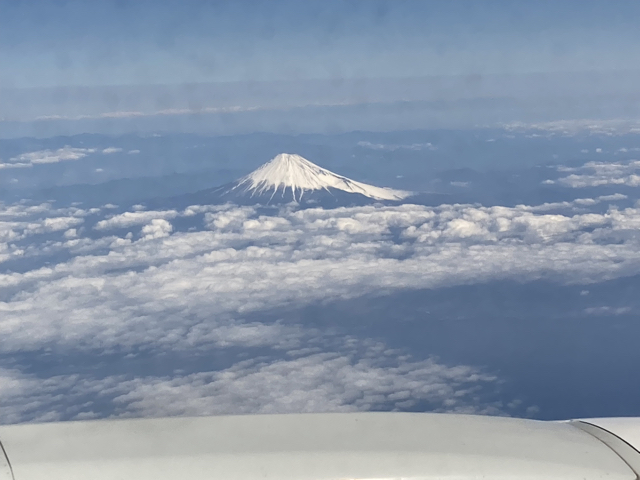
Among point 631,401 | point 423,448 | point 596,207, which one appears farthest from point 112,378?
point 596,207

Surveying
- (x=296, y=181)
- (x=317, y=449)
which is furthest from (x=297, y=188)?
(x=317, y=449)

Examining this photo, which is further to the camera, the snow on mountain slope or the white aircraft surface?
the snow on mountain slope

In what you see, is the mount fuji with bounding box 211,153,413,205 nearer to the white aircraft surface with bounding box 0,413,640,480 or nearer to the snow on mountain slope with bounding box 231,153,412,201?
the snow on mountain slope with bounding box 231,153,412,201

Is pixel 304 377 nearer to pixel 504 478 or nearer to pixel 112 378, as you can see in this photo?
pixel 112 378

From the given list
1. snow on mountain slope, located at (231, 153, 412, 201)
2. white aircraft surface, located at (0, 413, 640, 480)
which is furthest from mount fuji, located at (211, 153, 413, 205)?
white aircraft surface, located at (0, 413, 640, 480)

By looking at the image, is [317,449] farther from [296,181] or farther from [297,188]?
[297,188]

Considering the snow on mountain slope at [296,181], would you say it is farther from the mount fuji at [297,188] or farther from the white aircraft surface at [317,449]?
the white aircraft surface at [317,449]

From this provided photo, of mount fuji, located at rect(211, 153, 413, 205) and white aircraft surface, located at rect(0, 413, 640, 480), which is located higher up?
mount fuji, located at rect(211, 153, 413, 205)
